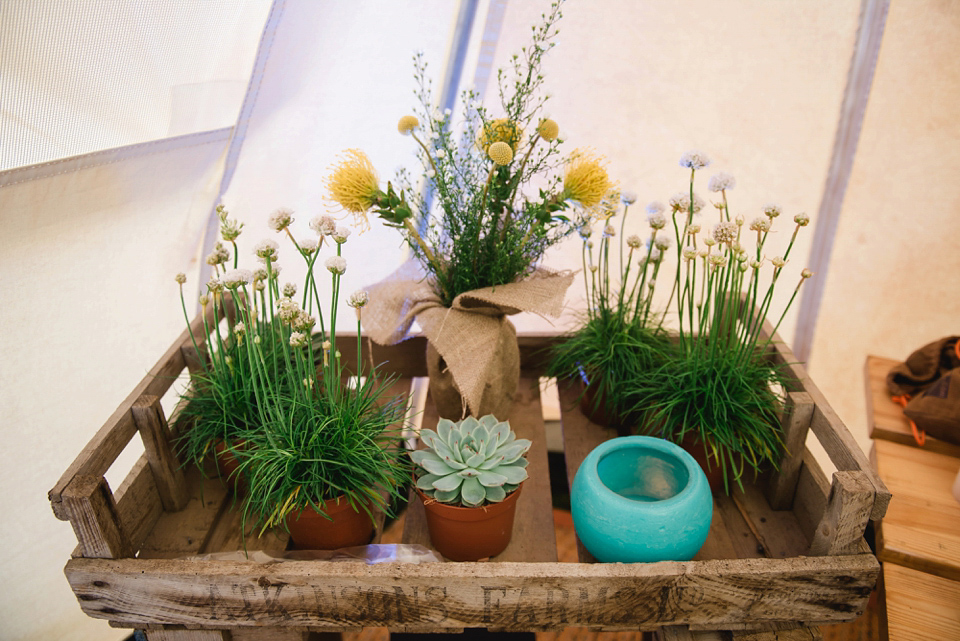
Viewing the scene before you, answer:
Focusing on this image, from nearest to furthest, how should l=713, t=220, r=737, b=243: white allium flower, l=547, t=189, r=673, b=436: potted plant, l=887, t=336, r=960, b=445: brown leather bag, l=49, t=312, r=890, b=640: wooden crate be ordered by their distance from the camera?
l=49, t=312, r=890, b=640: wooden crate
l=713, t=220, r=737, b=243: white allium flower
l=547, t=189, r=673, b=436: potted plant
l=887, t=336, r=960, b=445: brown leather bag

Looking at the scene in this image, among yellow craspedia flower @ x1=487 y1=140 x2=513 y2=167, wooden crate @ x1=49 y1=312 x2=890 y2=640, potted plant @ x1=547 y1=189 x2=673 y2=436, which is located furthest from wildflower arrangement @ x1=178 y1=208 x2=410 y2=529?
potted plant @ x1=547 y1=189 x2=673 y2=436

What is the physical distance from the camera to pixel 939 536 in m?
1.02

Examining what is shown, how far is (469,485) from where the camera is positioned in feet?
2.71

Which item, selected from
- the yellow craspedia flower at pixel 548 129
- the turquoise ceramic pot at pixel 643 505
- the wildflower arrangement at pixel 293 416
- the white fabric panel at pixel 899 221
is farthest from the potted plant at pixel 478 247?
the white fabric panel at pixel 899 221

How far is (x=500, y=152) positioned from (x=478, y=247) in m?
0.18

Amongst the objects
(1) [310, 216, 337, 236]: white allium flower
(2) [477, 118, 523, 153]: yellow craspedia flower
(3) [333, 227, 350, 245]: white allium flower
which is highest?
(2) [477, 118, 523, 153]: yellow craspedia flower

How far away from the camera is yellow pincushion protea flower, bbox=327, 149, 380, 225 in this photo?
35.6 inches

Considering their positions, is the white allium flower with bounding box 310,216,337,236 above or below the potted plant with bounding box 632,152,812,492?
above

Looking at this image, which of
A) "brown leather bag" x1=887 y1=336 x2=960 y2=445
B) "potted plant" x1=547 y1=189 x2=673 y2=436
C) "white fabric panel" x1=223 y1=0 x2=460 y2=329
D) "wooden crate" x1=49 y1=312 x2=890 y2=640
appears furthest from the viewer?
"white fabric panel" x1=223 y1=0 x2=460 y2=329

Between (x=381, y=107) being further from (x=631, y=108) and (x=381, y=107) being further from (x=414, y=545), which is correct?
(x=414, y=545)

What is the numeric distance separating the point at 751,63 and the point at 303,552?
1277 mm

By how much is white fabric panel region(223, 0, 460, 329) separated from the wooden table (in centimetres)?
110

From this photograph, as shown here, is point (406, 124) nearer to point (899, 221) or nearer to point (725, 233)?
point (725, 233)

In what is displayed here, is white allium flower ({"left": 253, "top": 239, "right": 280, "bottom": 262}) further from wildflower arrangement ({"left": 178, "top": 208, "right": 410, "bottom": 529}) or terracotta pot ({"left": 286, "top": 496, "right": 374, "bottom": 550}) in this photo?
terracotta pot ({"left": 286, "top": 496, "right": 374, "bottom": 550})
